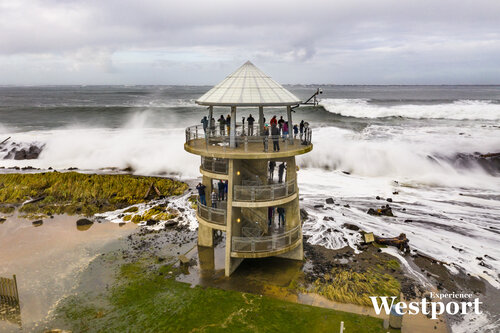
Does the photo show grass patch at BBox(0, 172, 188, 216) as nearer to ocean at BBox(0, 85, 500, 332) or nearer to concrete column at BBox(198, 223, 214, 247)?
ocean at BBox(0, 85, 500, 332)

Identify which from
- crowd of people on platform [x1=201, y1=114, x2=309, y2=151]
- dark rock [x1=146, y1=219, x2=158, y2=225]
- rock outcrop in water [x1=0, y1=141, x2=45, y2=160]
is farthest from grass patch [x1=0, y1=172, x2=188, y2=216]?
rock outcrop in water [x1=0, y1=141, x2=45, y2=160]

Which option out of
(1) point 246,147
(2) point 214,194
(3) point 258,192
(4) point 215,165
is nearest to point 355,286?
(3) point 258,192

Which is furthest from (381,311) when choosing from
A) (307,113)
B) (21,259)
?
(307,113)

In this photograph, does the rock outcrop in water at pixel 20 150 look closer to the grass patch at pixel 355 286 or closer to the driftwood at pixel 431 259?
the grass patch at pixel 355 286

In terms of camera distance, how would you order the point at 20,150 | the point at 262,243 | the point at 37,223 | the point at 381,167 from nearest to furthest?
the point at 262,243 → the point at 37,223 → the point at 381,167 → the point at 20,150

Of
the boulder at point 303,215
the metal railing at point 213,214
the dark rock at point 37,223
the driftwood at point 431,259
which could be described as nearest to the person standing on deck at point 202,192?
the metal railing at point 213,214

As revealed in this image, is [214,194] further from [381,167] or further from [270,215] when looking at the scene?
[381,167]
